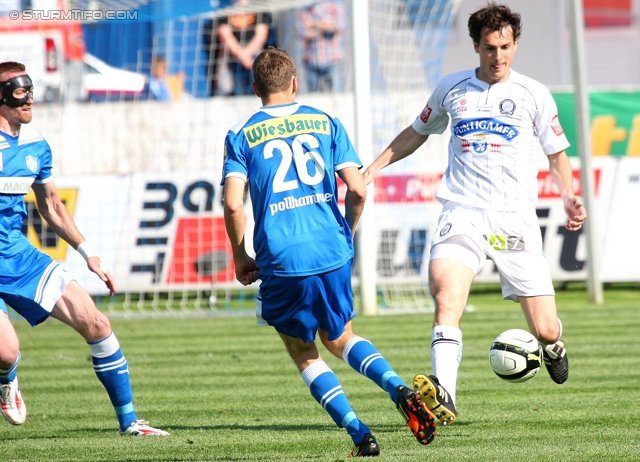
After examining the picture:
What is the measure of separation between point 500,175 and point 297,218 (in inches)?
60.3

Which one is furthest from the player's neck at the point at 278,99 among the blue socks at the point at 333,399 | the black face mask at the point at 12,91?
the black face mask at the point at 12,91

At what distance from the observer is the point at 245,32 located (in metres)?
17.4

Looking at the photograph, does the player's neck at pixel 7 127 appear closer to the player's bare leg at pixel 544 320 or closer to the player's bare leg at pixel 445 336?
the player's bare leg at pixel 445 336

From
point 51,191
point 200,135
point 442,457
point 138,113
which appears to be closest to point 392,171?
point 200,135

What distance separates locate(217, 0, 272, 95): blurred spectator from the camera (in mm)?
17062

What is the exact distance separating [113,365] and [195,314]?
7305 mm

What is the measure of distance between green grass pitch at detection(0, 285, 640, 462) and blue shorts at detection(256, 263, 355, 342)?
2.20 feet

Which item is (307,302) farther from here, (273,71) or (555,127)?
(555,127)

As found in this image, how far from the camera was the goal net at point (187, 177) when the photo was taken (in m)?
14.2

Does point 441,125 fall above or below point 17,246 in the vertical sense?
above

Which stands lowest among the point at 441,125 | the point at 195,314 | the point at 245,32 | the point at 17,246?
the point at 195,314

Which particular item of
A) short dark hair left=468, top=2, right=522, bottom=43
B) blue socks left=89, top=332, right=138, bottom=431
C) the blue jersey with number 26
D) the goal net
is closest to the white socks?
the blue jersey with number 26

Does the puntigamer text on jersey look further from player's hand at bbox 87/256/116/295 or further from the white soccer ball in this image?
player's hand at bbox 87/256/116/295

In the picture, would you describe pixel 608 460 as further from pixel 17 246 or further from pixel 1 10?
pixel 1 10
